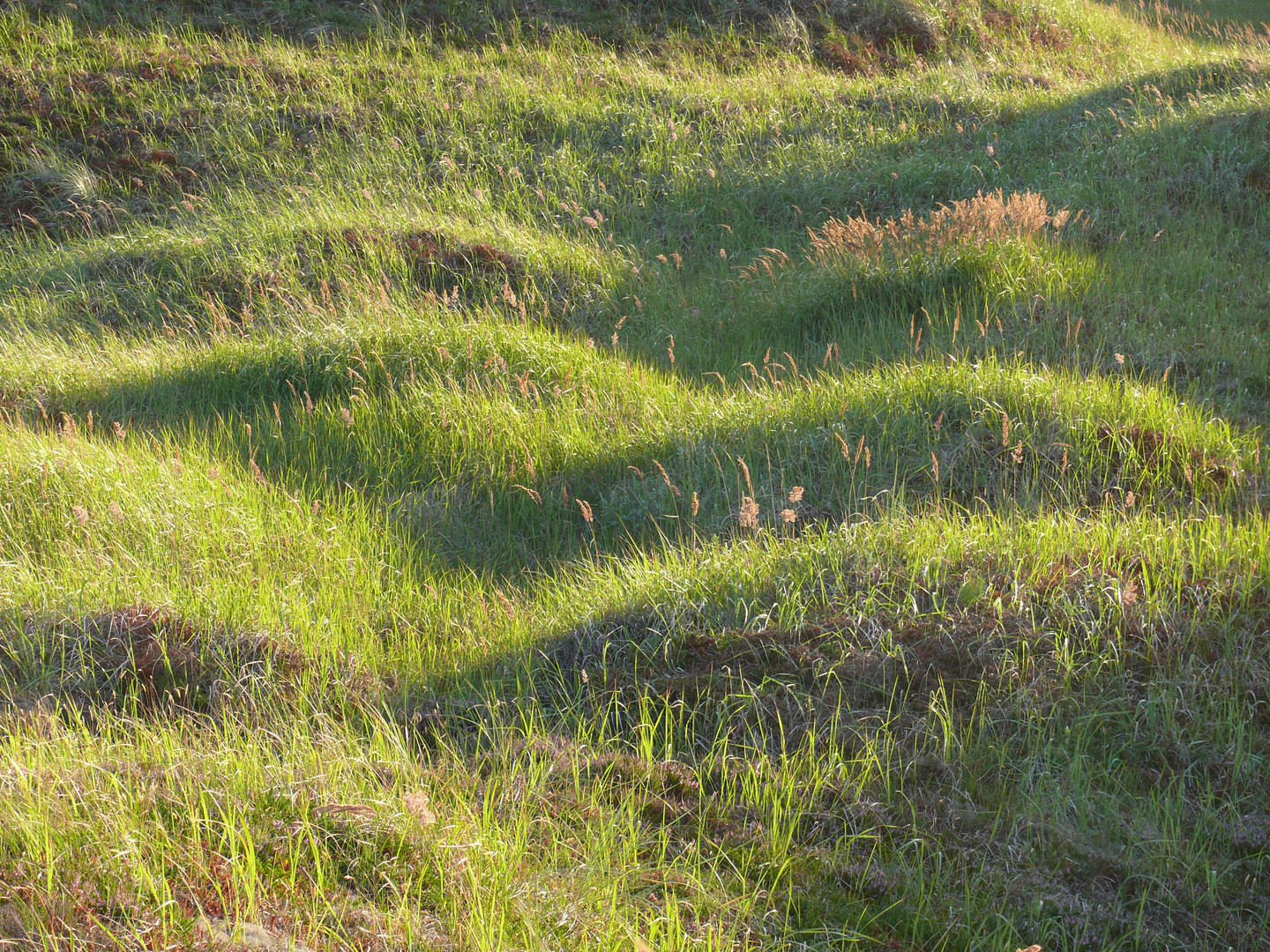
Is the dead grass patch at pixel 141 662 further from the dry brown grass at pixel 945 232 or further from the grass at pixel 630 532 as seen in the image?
the dry brown grass at pixel 945 232

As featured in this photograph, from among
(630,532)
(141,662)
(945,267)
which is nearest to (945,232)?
(945,267)

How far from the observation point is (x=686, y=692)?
3180 millimetres

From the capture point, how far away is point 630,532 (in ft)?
15.0

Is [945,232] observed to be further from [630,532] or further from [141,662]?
[141,662]

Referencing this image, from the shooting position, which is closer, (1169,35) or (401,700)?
(401,700)

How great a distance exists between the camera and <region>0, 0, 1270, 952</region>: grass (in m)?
2.33

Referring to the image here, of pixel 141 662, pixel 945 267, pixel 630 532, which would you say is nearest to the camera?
pixel 141 662

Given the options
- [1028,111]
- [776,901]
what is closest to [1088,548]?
[776,901]

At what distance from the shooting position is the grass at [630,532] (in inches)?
91.6

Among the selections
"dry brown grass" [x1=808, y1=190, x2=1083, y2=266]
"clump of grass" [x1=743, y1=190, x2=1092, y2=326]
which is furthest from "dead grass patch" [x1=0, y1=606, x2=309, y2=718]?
"dry brown grass" [x1=808, y1=190, x2=1083, y2=266]

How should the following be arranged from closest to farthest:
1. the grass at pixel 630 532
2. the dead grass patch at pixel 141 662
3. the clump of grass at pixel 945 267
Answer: the grass at pixel 630 532 → the dead grass patch at pixel 141 662 → the clump of grass at pixel 945 267

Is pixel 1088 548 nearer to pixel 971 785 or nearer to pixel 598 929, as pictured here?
pixel 971 785

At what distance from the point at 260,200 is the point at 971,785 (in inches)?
339

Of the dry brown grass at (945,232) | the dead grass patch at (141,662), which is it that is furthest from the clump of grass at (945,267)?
the dead grass patch at (141,662)
